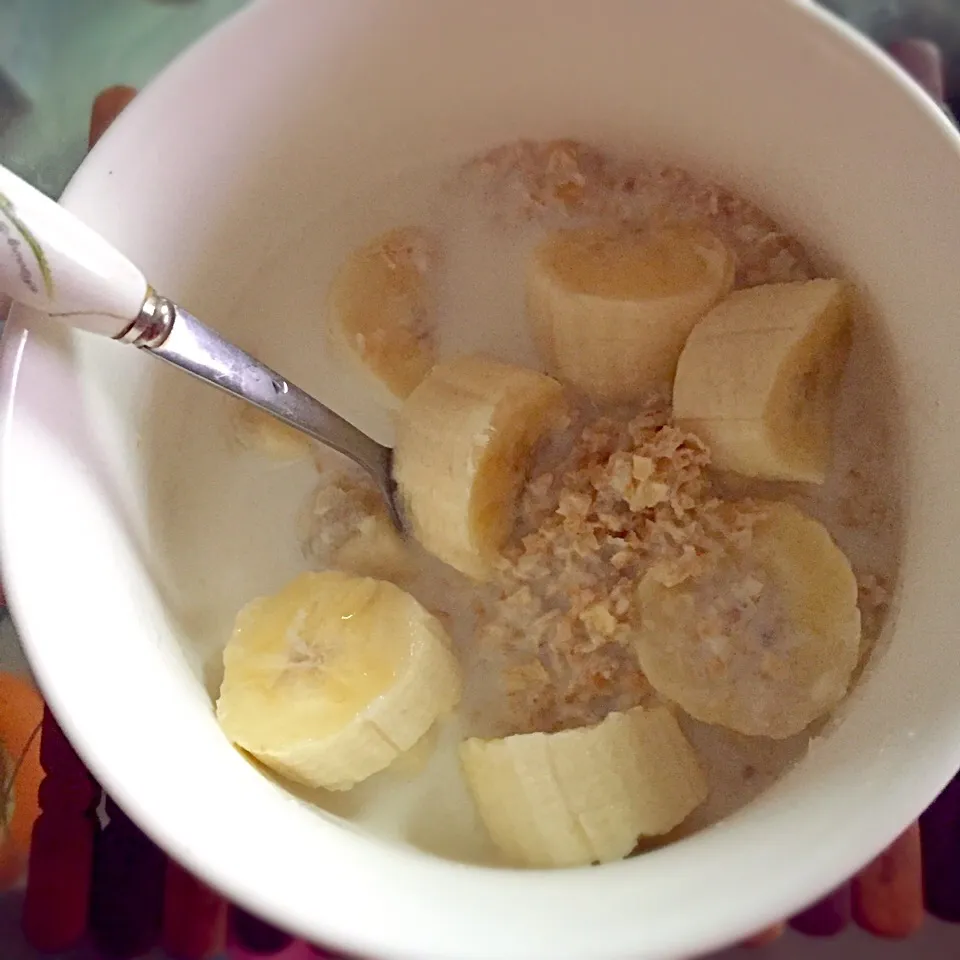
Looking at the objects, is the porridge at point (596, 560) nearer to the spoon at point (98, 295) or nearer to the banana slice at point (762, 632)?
the banana slice at point (762, 632)

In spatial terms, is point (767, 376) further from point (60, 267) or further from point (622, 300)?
point (60, 267)

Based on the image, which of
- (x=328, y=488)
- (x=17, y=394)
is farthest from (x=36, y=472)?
(x=328, y=488)

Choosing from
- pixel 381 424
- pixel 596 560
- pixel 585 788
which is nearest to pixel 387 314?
pixel 381 424

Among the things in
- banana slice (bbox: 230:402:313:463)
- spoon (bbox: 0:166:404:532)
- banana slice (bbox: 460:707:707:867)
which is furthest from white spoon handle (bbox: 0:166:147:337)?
banana slice (bbox: 460:707:707:867)

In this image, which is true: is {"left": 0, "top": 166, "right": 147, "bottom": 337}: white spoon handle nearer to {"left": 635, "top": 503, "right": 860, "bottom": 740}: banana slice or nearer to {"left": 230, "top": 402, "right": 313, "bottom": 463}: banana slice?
{"left": 230, "top": 402, "right": 313, "bottom": 463}: banana slice

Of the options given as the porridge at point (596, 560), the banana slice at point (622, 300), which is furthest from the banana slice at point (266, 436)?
the banana slice at point (622, 300)

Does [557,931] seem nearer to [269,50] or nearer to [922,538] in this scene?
[922,538]
